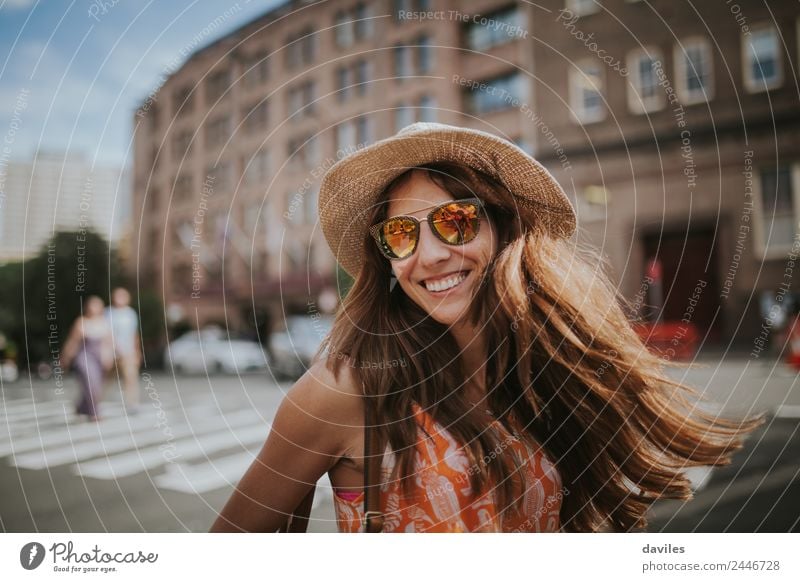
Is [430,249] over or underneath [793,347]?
over

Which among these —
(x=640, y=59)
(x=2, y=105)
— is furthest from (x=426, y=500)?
(x=640, y=59)

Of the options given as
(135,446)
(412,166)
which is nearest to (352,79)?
(412,166)

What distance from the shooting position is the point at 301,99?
1661 millimetres

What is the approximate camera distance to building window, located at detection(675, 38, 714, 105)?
5.19ft

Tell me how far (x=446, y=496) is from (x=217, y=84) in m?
1.24

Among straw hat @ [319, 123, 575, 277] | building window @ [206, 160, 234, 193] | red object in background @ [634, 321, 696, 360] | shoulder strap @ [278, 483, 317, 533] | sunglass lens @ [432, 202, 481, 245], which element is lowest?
shoulder strap @ [278, 483, 317, 533]

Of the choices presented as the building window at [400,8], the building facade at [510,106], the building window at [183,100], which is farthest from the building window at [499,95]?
the building window at [183,100]

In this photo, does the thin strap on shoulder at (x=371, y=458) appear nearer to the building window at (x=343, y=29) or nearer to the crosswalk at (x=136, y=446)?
the crosswalk at (x=136, y=446)

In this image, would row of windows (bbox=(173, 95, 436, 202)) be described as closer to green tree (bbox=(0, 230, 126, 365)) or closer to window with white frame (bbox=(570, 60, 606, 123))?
green tree (bbox=(0, 230, 126, 365))

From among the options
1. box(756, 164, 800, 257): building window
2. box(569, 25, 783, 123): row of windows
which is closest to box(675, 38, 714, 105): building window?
box(569, 25, 783, 123): row of windows

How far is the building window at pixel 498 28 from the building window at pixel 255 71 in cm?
65

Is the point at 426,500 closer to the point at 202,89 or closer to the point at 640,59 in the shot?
the point at 202,89

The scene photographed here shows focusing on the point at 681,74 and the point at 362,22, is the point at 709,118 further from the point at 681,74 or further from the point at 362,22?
the point at 362,22

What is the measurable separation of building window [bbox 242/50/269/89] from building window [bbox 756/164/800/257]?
146 cm
